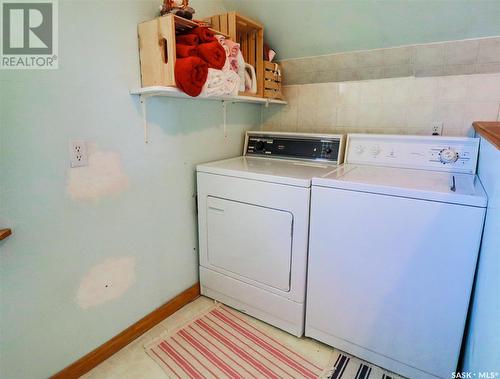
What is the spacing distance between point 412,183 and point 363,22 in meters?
1.09

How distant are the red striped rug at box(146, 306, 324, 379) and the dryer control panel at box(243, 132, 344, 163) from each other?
1214mm

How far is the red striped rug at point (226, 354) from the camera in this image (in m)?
1.59

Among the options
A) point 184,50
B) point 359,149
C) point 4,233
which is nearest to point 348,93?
point 359,149

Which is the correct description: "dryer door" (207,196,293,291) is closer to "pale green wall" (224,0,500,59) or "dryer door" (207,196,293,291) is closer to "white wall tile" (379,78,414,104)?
"white wall tile" (379,78,414,104)

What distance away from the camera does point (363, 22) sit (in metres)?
1.86

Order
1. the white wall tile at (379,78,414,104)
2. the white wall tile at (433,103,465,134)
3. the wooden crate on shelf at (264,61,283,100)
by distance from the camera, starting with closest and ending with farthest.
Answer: the white wall tile at (433,103,465,134) < the white wall tile at (379,78,414,104) < the wooden crate on shelf at (264,61,283,100)

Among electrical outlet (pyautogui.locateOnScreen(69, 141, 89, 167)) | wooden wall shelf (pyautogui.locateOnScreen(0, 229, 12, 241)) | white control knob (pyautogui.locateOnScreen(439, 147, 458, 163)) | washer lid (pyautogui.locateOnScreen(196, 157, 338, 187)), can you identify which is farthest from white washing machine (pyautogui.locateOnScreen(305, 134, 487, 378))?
wooden wall shelf (pyautogui.locateOnScreen(0, 229, 12, 241))

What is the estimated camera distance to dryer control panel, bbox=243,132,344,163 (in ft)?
6.79

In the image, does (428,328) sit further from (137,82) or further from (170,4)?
(170,4)

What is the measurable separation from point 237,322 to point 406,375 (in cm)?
98

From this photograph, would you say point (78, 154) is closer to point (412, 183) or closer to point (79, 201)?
point (79, 201)

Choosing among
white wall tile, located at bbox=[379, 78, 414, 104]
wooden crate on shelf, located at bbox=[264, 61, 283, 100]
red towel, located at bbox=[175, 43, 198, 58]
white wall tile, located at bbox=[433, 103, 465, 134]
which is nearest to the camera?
red towel, located at bbox=[175, 43, 198, 58]

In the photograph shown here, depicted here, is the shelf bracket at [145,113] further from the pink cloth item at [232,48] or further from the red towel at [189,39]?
the pink cloth item at [232,48]

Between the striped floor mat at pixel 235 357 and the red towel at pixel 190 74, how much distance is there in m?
1.42
